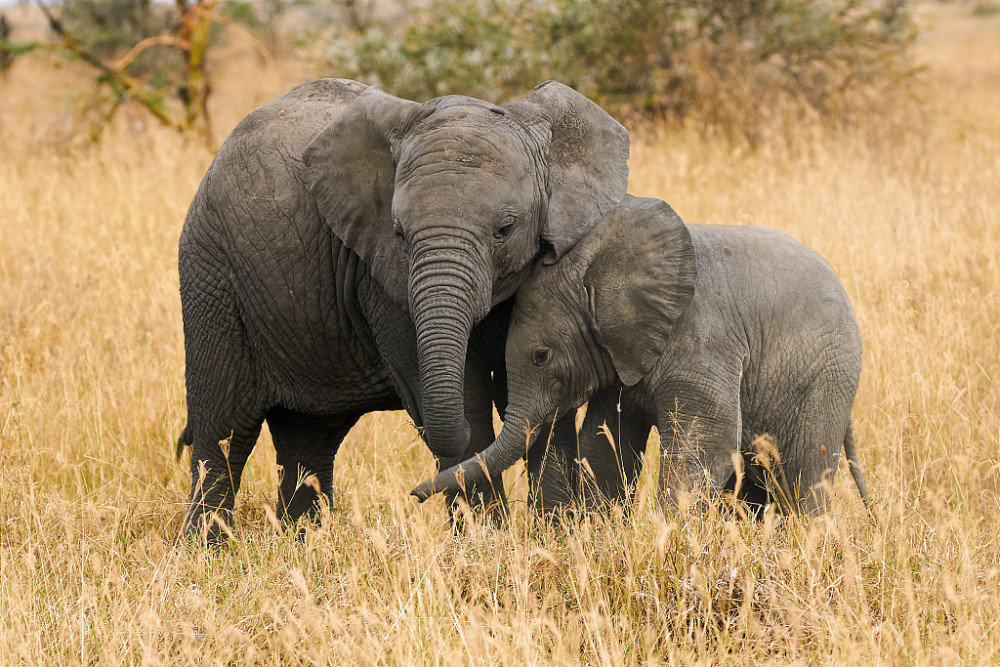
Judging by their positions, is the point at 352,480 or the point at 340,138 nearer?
the point at 340,138

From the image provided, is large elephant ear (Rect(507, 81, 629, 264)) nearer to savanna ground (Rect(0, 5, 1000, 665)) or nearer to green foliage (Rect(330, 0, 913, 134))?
savanna ground (Rect(0, 5, 1000, 665))

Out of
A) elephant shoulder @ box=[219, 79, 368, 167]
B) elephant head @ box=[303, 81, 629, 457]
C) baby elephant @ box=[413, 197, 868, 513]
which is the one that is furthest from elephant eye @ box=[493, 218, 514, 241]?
elephant shoulder @ box=[219, 79, 368, 167]

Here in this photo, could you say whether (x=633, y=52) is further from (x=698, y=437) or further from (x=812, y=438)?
(x=698, y=437)

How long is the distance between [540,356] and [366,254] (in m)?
0.65

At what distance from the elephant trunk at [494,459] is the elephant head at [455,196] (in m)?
0.08

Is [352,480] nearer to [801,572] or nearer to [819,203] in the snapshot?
[801,572]

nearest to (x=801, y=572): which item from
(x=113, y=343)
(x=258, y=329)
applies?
(x=258, y=329)

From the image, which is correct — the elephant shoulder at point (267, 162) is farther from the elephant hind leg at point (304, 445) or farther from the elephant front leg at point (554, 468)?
the elephant front leg at point (554, 468)

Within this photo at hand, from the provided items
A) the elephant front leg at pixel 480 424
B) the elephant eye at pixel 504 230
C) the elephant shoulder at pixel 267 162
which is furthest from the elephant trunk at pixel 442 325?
the elephant shoulder at pixel 267 162

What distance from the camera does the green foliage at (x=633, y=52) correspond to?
441 inches

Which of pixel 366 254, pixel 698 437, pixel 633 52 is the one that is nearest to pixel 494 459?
pixel 698 437

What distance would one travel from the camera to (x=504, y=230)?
11.0ft

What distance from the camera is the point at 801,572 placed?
10.3ft

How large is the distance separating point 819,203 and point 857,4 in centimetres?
529
